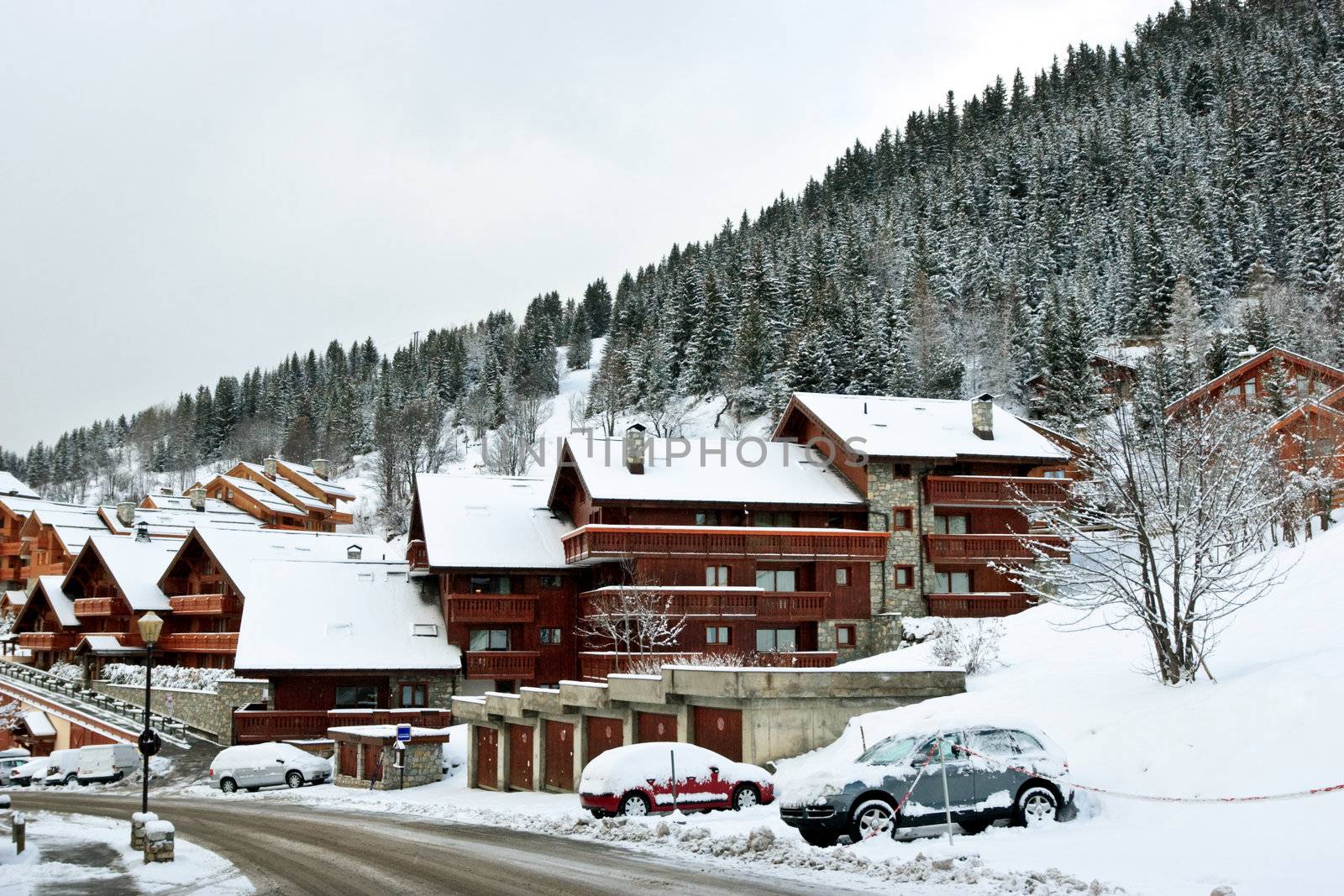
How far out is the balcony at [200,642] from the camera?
58812mm

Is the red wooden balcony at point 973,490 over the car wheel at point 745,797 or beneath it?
over

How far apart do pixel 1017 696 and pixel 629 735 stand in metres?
11.2

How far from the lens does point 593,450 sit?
52.3 meters

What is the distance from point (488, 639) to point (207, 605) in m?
19.7

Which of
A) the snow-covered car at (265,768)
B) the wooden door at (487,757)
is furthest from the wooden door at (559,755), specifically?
the snow-covered car at (265,768)

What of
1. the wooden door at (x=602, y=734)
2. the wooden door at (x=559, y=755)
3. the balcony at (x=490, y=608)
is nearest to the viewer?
the wooden door at (x=602, y=734)

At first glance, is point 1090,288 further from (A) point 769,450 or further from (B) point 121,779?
(B) point 121,779

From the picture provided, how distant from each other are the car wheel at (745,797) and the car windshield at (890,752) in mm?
5286

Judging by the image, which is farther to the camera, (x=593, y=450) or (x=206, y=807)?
(x=593, y=450)

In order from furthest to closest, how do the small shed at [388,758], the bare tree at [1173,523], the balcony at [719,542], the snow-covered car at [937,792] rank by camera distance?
the balcony at [719,542], the small shed at [388,758], the bare tree at [1173,523], the snow-covered car at [937,792]

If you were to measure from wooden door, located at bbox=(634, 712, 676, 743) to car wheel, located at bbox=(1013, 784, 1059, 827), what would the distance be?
13.2 m

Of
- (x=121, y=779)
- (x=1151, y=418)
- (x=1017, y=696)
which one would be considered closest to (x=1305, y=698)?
(x=1017, y=696)

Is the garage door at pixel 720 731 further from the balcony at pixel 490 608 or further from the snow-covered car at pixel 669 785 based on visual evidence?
the balcony at pixel 490 608

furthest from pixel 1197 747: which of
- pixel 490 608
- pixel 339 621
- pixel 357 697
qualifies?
pixel 339 621
